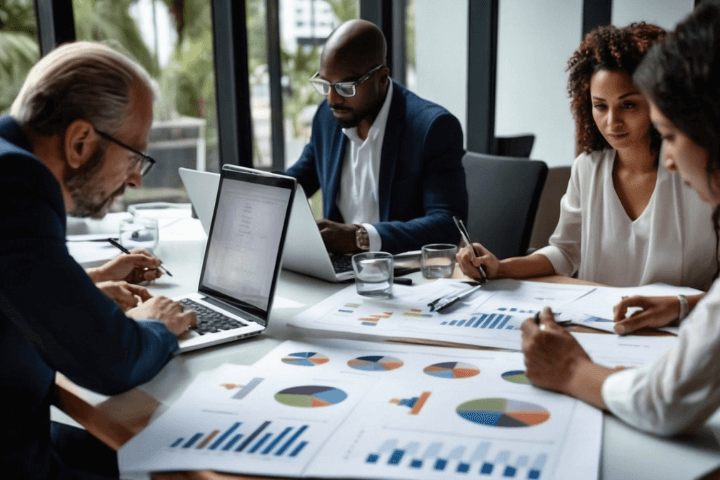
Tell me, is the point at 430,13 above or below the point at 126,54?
above

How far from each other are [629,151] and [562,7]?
133 inches

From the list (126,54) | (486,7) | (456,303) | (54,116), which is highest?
(486,7)

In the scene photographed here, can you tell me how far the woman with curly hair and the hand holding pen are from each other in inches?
30.3

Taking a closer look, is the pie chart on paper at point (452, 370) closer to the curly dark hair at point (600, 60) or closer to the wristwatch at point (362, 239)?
the wristwatch at point (362, 239)

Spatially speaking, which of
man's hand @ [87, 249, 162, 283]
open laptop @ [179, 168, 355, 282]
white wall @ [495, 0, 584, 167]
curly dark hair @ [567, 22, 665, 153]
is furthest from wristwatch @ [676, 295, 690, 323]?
white wall @ [495, 0, 584, 167]

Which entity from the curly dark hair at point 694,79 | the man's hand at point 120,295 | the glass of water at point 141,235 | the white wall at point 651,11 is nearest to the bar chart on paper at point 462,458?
the curly dark hair at point 694,79

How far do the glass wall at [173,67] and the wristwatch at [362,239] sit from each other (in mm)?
1347

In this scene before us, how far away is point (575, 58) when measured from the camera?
1856 mm

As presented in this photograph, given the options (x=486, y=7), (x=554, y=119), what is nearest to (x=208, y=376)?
(x=486, y=7)

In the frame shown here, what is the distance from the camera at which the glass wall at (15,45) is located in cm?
241

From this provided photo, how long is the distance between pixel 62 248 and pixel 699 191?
904 millimetres

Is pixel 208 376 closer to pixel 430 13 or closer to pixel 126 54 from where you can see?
pixel 126 54

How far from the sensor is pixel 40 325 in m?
0.93

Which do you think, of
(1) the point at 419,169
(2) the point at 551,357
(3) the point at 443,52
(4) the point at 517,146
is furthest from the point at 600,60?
(3) the point at 443,52
